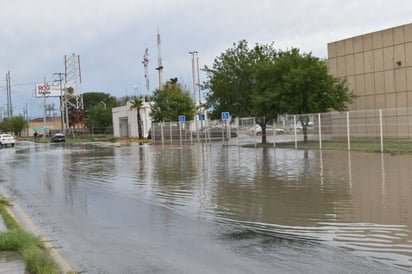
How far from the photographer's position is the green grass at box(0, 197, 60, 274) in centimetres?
636

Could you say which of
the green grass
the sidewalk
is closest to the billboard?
the green grass

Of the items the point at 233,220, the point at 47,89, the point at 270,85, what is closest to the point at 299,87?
the point at 270,85

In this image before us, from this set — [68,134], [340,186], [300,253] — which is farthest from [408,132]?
[68,134]

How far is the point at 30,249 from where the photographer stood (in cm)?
728

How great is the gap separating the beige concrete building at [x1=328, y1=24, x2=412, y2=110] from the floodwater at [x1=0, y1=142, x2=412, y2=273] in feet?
58.6

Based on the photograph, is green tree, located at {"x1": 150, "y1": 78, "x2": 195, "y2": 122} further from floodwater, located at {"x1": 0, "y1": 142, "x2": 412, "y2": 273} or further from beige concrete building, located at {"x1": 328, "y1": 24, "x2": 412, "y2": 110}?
floodwater, located at {"x1": 0, "y1": 142, "x2": 412, "y2": 273}

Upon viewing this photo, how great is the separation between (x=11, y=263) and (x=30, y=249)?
1.90 ft

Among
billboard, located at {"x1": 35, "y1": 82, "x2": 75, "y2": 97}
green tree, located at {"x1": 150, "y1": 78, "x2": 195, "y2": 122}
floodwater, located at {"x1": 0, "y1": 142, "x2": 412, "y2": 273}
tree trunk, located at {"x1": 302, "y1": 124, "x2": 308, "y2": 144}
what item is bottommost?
floodwater, located at {"x1": 0, "y1": 142, "x2": 412, "y2": 273}

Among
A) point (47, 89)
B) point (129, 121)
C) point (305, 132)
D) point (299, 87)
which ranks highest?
point (47, 89)

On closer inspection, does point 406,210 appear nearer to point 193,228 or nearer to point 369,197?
point 369,197

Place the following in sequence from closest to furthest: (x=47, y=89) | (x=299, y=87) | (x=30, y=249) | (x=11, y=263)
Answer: (x=11, y=263) → (x=30, y=249) → (x=299, y=87) → (x=47, y=89)

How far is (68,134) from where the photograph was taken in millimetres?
97312

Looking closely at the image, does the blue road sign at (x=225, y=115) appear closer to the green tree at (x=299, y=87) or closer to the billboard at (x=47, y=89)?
the green tree at (x=299, y=87)

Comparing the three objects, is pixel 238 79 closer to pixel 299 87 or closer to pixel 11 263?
pixel 299 87
